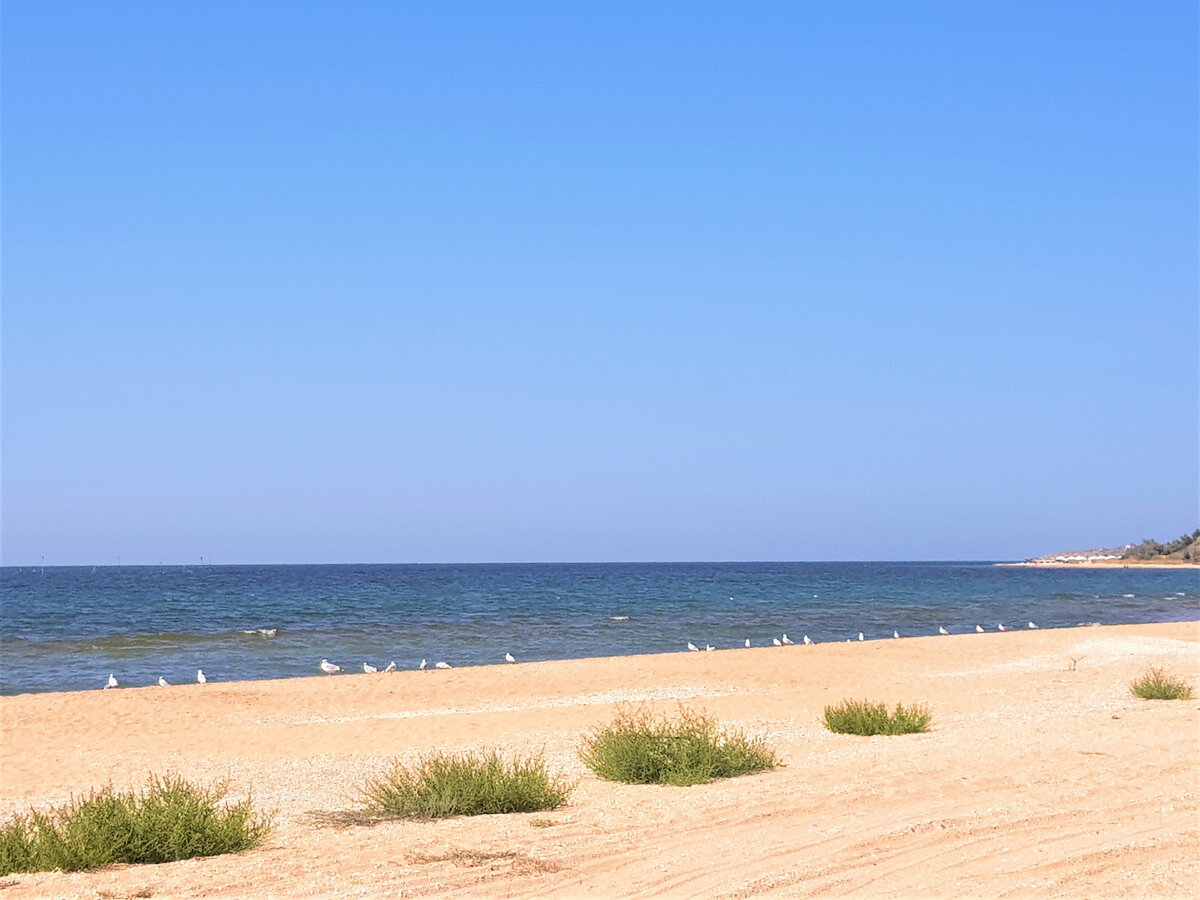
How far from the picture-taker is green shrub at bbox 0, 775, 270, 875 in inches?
266

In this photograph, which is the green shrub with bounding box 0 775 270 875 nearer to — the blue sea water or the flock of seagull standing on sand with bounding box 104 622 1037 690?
the flock of seagull standing on sand with bounding box 104 622 1037 690

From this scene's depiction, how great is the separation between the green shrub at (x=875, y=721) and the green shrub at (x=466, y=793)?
16.5 ft

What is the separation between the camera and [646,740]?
9.79 metres

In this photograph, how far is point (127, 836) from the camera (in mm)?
6922

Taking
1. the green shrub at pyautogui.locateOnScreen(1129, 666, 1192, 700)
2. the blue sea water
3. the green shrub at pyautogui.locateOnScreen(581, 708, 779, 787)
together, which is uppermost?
the green shrub at pyautogui.locateOnScreen(581, 708, 779, 787)

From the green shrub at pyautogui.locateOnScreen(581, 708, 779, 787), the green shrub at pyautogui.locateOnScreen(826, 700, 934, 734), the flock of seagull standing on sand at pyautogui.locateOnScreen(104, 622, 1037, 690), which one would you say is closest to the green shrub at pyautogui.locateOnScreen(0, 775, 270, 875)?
the green shrub at pyautogui.locateOnScreen(581, 708, 779, 787)

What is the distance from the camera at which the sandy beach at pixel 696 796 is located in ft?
20.4

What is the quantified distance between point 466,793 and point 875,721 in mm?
5905

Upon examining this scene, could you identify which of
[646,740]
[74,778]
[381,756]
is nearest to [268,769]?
[381,756]

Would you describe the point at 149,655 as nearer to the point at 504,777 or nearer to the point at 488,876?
the point at 504,777

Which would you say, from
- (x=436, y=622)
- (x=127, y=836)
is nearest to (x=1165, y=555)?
(x=436, y=622)

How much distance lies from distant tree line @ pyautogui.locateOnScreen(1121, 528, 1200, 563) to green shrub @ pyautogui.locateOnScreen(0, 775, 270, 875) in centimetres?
13757

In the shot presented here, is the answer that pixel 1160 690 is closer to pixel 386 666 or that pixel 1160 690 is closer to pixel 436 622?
pixel 386 666

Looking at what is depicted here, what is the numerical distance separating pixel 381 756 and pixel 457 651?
18350 mm
